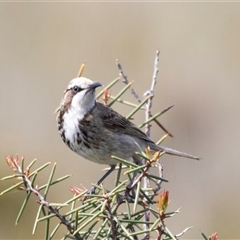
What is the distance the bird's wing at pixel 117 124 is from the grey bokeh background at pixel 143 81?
496 cm

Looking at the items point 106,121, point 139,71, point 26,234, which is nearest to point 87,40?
point 139,71

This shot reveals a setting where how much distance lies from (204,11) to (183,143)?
4.96 m

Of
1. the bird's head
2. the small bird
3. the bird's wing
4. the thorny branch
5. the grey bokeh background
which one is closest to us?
the thorny branch

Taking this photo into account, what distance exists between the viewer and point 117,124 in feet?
17.6

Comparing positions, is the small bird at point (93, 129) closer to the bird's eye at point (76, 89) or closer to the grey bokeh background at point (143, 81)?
the bird's eye at point (76, 89)

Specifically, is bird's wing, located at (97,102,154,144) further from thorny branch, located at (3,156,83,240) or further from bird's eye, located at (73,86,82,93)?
thorny branch, located at (3,156,83,240)

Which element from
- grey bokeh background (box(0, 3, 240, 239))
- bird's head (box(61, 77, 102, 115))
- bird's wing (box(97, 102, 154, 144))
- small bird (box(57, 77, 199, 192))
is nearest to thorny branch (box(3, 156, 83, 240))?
small bird (box(57, 77, 199, 192))

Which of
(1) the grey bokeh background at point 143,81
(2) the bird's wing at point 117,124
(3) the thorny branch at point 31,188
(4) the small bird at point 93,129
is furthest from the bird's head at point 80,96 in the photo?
(1) the grey bokeh background at point 143,81

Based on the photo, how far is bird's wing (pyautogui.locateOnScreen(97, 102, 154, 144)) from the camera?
528 centimetres

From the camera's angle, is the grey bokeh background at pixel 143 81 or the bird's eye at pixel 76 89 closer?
the bird's eye at pixel 76 89

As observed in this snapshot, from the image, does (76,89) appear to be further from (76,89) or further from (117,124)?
(117,124)

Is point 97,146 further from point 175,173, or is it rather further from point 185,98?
point 185,98

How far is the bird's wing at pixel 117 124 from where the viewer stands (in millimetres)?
5281

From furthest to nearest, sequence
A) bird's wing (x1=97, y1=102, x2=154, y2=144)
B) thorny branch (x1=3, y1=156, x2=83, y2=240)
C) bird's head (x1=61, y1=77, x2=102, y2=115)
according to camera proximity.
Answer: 1. bird's wing (x1=97, y1=102, x2=154, y2=144)
2. bird's head (x1=61, y1=77, x2=102, y2=115)
3. thorny branch (x1=3, y1=156, x2=83, y2=240)
